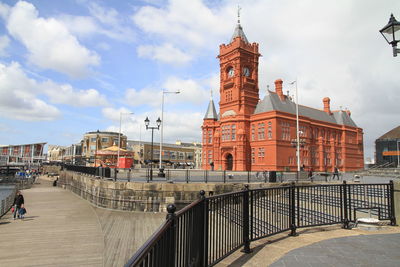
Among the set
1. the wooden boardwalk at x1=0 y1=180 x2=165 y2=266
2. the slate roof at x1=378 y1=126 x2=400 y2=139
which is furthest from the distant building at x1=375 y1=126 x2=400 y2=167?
the wooden boardwalk at x1=0 y1=180 x2=165 y2=266

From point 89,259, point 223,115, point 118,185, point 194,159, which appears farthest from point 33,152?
point 89,259

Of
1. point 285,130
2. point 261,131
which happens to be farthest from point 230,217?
point 285,130

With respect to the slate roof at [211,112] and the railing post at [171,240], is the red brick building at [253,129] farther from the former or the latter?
the railing post at [171,240]

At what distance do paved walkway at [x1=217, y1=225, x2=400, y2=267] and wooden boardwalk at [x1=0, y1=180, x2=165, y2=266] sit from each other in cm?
509

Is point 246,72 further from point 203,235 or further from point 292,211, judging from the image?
point 203,235

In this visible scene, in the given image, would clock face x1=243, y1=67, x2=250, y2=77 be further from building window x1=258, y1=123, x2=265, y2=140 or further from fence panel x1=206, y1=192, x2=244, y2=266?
fence panel x1=206, y1=192, x2=244, y2=266

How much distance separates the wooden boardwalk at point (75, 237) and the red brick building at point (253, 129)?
96.6ft

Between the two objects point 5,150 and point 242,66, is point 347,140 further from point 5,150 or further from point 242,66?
point 5,150

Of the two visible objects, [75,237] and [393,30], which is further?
[75,237]

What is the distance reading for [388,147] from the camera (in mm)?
74250

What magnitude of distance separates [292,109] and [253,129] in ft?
36.0

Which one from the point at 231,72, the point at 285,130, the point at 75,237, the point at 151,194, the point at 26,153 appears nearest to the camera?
the point at 75,237

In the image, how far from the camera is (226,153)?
154 feet

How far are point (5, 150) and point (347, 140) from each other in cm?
17672
